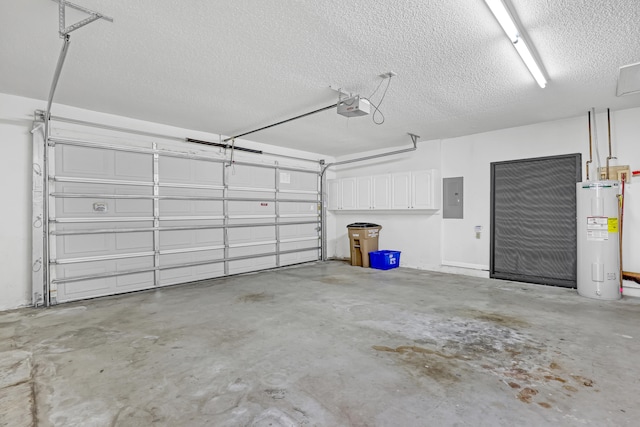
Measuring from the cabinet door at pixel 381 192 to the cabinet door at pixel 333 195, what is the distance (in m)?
0.95

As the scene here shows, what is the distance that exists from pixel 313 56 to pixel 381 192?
4.24m

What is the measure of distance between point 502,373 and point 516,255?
3.68 m

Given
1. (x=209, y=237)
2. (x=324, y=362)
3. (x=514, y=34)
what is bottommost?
(x=324, y=362)

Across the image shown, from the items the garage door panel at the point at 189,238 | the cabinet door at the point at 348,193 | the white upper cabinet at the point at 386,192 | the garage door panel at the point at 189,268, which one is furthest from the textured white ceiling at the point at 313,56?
the cabinet door at the point at 348,193

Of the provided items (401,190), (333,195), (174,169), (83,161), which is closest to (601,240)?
(401,190)

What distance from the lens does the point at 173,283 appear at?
515 cm

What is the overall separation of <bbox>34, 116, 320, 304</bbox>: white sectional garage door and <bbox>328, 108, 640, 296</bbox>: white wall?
2291 mm

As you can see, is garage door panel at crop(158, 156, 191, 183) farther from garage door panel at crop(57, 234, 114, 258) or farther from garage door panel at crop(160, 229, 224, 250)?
garage door panel at crop(57, 234, 114, 258)

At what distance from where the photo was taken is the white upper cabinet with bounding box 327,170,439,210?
6.11m

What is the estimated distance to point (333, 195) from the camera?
7652 mm

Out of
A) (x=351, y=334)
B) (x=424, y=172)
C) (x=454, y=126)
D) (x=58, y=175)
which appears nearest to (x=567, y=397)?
(x=351, y=334)

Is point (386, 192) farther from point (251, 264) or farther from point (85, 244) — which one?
point (85, 244)

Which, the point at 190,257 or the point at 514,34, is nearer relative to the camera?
the point at 514,34

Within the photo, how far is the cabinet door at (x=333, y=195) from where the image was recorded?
756 cm
